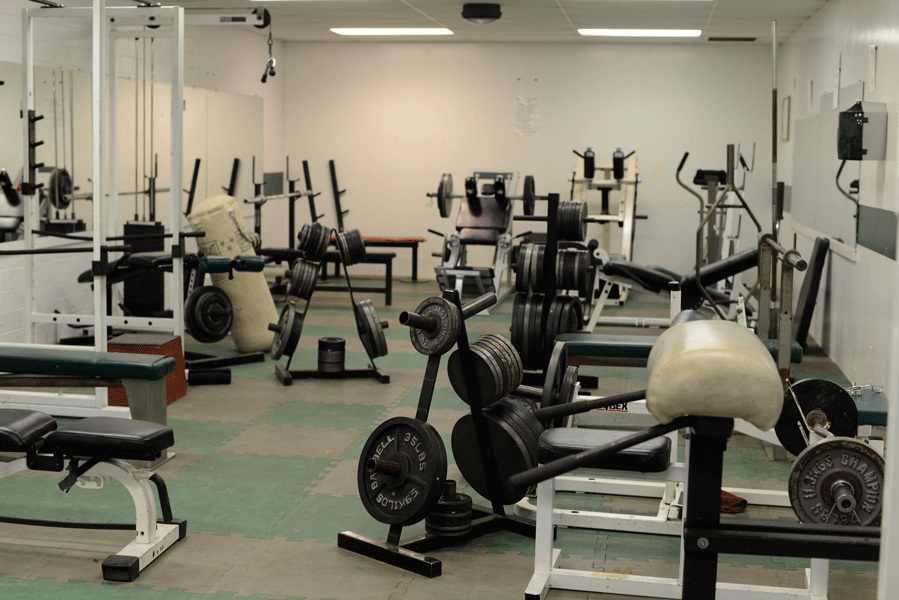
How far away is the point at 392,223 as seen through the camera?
10.7 metres

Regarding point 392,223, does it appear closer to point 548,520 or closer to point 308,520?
point 308,520

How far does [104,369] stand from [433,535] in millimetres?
1688

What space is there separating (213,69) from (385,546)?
22.1 ft

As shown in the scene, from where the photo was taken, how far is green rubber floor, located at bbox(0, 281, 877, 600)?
9.32 ft

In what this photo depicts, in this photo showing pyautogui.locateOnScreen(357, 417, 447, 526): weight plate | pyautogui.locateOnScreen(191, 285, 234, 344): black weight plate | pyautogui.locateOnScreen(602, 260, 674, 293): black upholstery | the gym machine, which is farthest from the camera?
the gym machine

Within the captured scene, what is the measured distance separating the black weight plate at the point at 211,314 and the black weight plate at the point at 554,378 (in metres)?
3.22

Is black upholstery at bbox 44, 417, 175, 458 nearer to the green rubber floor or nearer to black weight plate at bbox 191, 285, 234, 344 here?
the green rubber floor

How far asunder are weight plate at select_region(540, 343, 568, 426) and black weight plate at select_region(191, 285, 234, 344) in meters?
3.21

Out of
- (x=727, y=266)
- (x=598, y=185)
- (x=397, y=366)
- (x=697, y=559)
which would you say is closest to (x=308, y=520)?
(x=697, y=559)

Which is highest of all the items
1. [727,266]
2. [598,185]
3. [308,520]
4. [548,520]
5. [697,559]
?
[598,185]

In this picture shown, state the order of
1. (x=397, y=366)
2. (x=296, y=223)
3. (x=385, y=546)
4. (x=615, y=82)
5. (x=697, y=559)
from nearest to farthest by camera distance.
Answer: (x=697, y=559) → (x=385, y=546) → (x=397, y=366) → (x=615, y=82) → (x=296, y=223)

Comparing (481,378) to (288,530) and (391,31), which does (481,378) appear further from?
(391,31)

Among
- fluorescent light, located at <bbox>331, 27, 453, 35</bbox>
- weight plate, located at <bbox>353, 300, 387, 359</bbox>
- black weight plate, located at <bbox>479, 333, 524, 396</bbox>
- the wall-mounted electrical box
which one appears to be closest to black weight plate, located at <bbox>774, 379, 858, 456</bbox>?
black weight plate, located at <bbox>479, 333, 524, 396</bbox>

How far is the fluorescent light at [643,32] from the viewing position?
887 cm
